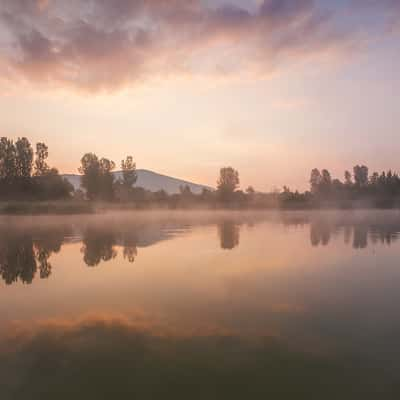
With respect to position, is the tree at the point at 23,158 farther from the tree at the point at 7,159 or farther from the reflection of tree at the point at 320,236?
the reflection of tree at the point at 320,236

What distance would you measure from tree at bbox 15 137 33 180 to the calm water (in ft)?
230

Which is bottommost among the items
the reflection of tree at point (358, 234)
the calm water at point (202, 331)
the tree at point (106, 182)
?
the reflection of tree at point (358, 234)

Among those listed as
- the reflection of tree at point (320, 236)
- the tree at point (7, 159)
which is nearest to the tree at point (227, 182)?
the tree at point (7, 159)

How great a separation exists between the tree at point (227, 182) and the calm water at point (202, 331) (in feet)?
335

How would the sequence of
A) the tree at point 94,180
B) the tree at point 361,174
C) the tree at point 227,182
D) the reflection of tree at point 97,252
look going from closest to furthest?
the reflection of tree at point 97,252 → the tree at point 94,180 → the tree at point 227,182 → the tree at point 361,174

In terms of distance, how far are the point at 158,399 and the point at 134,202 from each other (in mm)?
98641

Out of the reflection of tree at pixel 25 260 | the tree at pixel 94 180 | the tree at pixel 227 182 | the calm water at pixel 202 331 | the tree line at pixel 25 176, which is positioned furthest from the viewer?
the tree at pixel 227 182

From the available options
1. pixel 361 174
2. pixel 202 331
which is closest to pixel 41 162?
pixel 202 331

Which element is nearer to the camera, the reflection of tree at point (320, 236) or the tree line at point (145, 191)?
the reflection of tree at point (320, 236)

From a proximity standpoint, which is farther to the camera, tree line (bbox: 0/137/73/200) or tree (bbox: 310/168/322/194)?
tree (bbox: 310/168/322/194)

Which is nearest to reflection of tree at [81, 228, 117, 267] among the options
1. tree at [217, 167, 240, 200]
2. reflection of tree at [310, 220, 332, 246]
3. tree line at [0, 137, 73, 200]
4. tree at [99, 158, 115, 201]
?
reflection of tree at [310, 220, 332, 246]

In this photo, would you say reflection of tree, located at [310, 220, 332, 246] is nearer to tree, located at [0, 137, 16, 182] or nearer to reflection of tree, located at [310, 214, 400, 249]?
reflection of tree, located at [310, 214, 400, 249]

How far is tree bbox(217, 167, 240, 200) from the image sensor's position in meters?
116

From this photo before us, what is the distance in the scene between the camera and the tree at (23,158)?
72.9 metres
